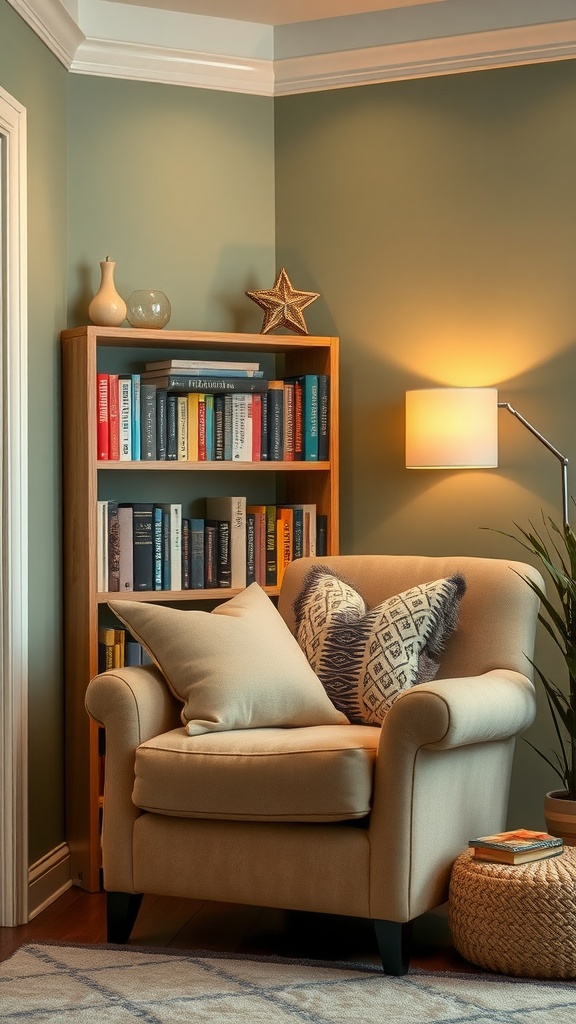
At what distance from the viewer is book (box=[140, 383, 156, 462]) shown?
3.48 metres

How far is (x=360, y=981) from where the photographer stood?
2.51m

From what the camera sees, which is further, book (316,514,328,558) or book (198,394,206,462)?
book (316,514,328,558)

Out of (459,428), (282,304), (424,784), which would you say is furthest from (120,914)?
(282,304)

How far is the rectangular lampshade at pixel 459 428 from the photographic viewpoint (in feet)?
10.9

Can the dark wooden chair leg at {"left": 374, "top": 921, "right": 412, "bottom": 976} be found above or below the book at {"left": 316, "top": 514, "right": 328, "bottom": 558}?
below

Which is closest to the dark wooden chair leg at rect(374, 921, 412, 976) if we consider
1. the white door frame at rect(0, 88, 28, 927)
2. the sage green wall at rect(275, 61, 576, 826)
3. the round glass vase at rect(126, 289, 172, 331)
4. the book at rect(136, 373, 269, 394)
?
the white door frame at rect(0, 88, 28, 927)

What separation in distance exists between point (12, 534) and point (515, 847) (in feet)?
4.95

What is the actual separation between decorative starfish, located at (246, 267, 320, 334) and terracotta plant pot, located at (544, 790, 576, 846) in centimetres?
169

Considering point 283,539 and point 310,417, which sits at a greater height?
point 310,417

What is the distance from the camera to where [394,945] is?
2.52m

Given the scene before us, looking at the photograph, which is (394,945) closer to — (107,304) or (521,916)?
(521,916)

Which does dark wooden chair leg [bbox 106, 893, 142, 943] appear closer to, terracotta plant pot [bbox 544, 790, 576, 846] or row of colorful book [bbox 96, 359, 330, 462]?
terracotta plant pot [bbox 544, 790, 576, 846]

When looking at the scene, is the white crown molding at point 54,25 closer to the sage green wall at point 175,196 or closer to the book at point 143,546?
the sage green wall at point 175,196

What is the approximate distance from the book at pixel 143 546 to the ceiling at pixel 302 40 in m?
1.42
